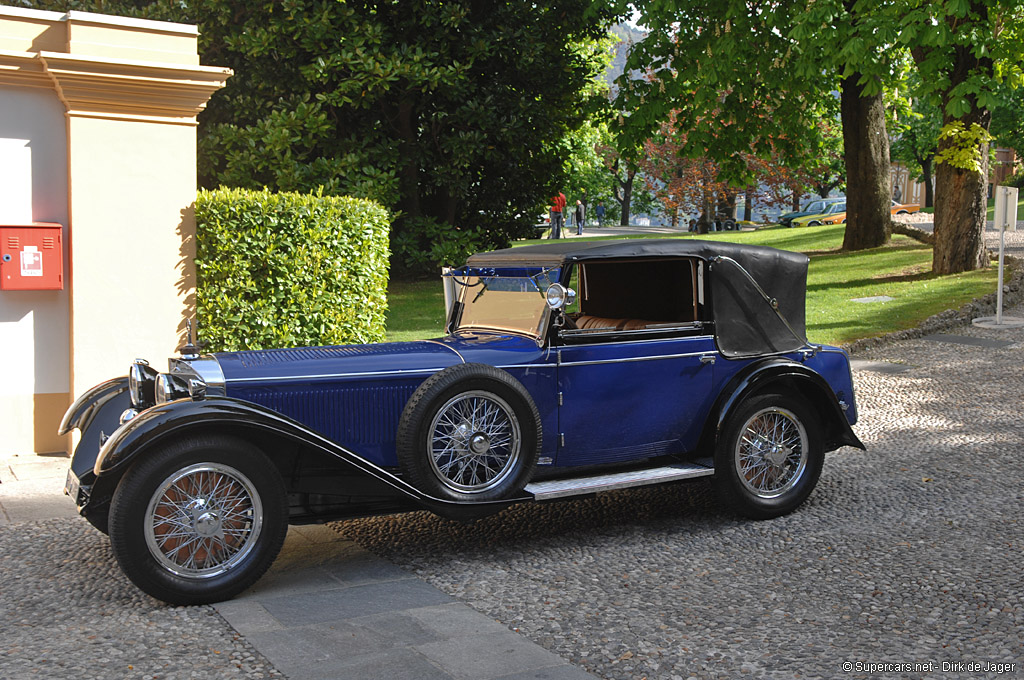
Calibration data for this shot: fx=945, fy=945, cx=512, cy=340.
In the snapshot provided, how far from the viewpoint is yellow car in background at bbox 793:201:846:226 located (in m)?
38.9

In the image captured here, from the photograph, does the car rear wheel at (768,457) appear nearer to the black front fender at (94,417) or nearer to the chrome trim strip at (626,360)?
the chrome trim strip at (626,360)

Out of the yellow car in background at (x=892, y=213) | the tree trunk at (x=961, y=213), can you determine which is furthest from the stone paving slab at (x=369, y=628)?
the yellow car in background at (x=892, y=213)

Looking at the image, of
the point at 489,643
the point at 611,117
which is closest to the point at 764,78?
the point at 611,117

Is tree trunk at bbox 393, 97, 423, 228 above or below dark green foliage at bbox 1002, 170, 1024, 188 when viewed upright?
below

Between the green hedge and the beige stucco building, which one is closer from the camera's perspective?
the beige stucco building

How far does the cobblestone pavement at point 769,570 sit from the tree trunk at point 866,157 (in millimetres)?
14014

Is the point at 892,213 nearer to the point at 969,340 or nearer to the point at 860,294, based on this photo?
the point at 860,294

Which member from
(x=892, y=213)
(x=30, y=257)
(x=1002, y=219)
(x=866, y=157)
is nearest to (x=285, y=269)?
(x=30, y=257)

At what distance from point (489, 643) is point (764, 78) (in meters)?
14.9

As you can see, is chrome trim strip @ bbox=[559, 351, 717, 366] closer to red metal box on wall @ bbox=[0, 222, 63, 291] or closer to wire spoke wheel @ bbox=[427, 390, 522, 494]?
wire spoke wheel @ bbox=[427, 390, 522, 494]

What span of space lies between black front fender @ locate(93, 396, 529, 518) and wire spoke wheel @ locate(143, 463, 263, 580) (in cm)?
20

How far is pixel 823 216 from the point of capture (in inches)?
1545

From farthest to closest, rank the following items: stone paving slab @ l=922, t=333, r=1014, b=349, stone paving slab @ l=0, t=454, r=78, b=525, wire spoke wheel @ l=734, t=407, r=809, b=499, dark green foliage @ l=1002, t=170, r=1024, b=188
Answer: dark green foliage @ l=1002, t=170, r=1024, b=188 → stone paving slab @ l=922, t=333, r=1014, b=349 → stone paving slab @ l=0, t=454, r=78, b=525 → wire spoke wheel @ l=734, t=407, r=809, b=499

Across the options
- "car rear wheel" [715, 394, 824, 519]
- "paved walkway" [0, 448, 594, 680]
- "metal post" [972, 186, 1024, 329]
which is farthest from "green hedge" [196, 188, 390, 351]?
"metal post" [972, 186, 1024, 329]
